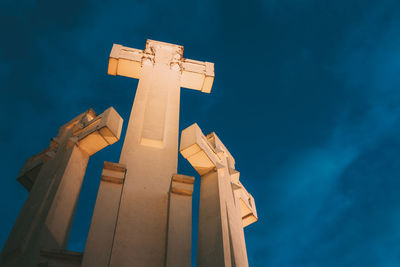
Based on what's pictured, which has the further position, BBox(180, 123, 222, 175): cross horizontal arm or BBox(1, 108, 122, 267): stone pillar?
BBox(180, 123, 222, 175): cross horizontal arm

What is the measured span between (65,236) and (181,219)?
290 cm

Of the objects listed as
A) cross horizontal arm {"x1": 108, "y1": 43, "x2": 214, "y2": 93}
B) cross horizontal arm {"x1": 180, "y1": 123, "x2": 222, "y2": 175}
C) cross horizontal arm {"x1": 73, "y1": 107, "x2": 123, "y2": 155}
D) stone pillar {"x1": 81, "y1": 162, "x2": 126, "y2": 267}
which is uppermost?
cross horizontal arm {"x1": 108, "y1": 43, "x2": 214, "y2": 93}

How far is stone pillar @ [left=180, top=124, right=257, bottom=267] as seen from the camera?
7.72 m

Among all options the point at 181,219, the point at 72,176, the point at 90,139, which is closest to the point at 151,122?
the point at 90,139

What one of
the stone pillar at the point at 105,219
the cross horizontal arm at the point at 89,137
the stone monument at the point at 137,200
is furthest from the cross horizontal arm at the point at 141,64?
the stone pillar at the point at 105,219

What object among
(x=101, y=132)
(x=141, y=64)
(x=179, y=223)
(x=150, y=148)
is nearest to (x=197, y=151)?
(x=150, y=148)

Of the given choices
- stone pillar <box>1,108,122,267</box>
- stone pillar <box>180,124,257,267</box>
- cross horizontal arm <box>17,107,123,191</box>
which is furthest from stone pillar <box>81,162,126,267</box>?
stone pillar <box>180,124,257,267</box>

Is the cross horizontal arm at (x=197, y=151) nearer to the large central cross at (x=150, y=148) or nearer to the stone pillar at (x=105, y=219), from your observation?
the large central cross at (x=150, y=148)

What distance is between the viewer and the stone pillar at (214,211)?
25.3ft

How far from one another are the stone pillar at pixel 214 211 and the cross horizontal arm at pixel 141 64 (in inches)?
202

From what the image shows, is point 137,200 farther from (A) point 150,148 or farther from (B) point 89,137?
(B) point 89,137

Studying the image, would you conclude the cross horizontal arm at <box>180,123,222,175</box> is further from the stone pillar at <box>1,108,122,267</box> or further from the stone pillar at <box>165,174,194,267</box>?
the stone pillar at <box>1,108,122,267</box>

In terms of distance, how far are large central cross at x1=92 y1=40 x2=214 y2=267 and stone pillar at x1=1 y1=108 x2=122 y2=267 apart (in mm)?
866

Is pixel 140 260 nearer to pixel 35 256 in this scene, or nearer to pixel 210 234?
pixel 210 234
